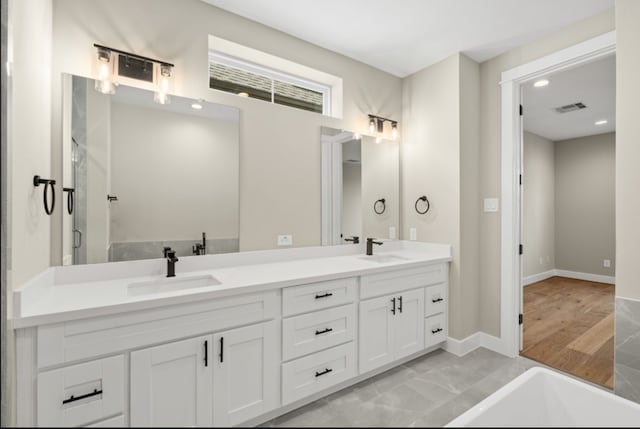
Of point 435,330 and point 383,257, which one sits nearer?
point 435,330

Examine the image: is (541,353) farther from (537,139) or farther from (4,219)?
(537,139)

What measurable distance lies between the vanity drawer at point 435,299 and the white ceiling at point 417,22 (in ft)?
6.46

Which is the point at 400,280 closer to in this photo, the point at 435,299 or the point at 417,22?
the point at 435,299

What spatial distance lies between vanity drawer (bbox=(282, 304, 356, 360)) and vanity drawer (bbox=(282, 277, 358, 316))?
4 centimetres

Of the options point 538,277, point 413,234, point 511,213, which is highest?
point 511,213

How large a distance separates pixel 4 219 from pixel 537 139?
264 inches

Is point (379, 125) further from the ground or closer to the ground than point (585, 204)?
further from the ground

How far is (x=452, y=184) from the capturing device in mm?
2682

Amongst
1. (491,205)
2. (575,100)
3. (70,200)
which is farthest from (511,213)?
(70,200)

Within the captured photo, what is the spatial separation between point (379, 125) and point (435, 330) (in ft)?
6.10

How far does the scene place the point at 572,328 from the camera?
10.7 ft

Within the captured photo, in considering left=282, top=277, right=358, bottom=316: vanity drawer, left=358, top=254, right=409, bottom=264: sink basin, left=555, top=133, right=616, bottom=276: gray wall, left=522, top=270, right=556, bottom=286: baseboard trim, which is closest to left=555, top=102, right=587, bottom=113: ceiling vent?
left=555, top=133, right=616, bottom=276: gray wall

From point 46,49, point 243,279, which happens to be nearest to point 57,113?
point 46,49

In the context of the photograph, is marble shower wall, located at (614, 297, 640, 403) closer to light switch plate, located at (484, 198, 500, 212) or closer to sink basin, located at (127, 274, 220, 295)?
light switch plate, located at (484, 198, 500, 212)
